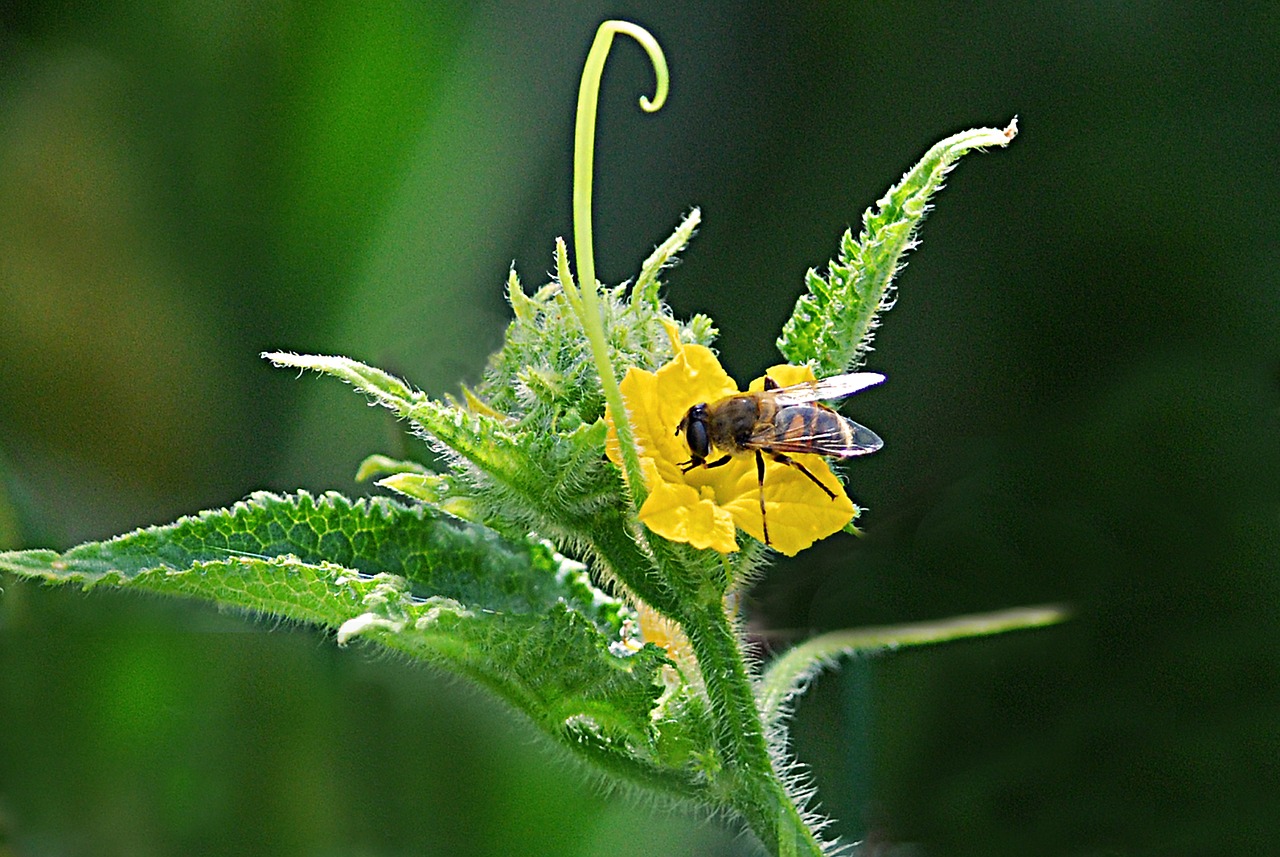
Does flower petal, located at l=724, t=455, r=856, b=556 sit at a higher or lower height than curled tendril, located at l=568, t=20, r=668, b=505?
lower

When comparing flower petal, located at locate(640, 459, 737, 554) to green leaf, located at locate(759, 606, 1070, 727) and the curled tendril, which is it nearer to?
the curled tendril

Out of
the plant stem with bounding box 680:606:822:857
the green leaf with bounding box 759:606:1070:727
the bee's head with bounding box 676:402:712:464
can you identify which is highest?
the bee's head with bounding box 676:402:712:464

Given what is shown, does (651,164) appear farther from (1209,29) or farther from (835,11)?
(1209,29)

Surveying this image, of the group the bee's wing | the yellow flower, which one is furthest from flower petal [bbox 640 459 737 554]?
the bee's wing

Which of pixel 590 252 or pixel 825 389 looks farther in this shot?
pixel 825 389

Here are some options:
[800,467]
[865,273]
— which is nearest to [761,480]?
[800,467]

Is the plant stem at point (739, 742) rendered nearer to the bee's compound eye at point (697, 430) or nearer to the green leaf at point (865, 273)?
the bee's compound eye at point (697, 430)

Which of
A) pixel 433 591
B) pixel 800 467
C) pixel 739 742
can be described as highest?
pixel 800 467

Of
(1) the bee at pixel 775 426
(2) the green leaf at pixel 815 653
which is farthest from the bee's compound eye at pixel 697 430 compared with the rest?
(2) the green leaf at pixel 815 653

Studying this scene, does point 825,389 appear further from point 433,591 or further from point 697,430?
point 433,591
